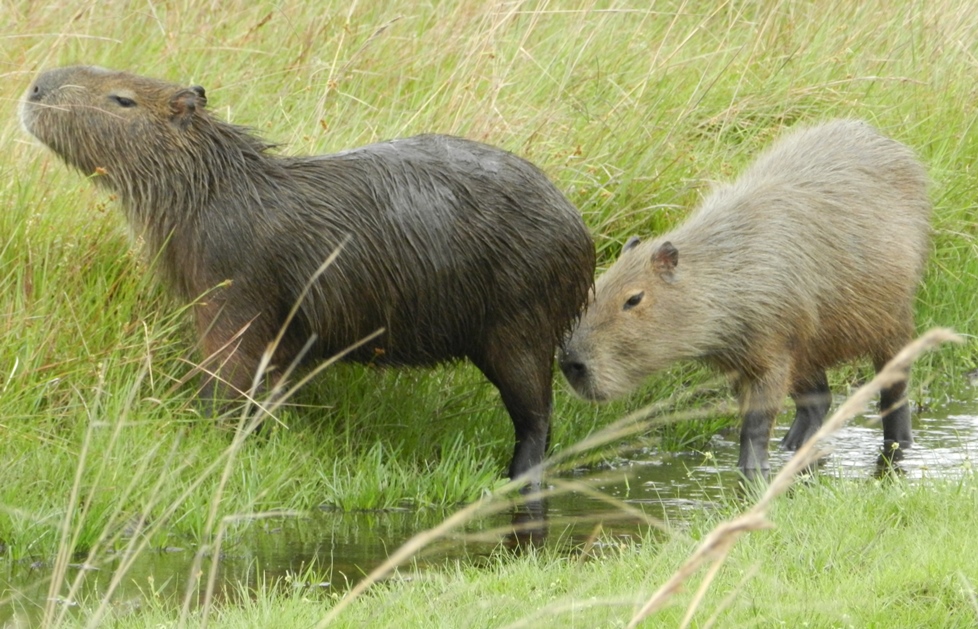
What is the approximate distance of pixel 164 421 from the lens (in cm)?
480

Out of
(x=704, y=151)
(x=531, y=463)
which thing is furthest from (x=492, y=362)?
(x=704, y=151)

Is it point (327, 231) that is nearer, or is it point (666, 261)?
point (327, 231)

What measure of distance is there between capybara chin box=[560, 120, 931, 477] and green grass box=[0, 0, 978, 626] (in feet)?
1.61

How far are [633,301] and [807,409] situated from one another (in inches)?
43.3

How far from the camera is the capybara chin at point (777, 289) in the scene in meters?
5.63

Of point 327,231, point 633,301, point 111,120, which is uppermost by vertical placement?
point 111,120

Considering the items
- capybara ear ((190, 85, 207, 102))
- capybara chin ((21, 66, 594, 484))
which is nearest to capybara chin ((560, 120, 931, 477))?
capybara chin ((21, 66, 594, 484))

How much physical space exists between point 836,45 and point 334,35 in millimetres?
2825

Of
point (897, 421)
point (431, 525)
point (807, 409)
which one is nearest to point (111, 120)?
point (431, 525)

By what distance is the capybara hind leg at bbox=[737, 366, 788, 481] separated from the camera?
554cm

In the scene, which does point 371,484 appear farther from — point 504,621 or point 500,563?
point 504,621

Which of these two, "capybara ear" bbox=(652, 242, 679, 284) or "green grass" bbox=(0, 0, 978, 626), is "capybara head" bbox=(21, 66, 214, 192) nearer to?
"green grass" bbox=(0, 0, 978, 626)

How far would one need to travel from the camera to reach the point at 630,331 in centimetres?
562

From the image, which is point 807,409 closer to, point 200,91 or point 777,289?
point 777,289
